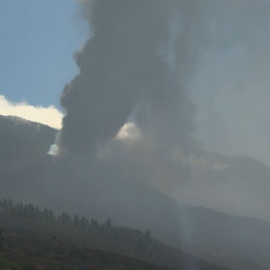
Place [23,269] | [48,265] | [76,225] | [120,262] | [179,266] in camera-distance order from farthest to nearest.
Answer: [76,225] < [179,266] < [120,262] < [48,265] < [23,269]

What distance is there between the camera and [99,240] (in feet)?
577

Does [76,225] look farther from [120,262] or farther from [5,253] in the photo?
[5,253]

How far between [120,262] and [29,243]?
69.9ft

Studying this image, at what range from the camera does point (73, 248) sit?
11675cm

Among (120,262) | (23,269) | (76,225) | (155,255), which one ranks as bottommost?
(23,269)

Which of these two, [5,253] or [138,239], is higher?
[138,239]

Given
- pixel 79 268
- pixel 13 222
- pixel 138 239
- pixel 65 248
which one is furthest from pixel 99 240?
pixel 79 268

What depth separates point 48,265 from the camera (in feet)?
292

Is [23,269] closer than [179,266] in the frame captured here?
Yes

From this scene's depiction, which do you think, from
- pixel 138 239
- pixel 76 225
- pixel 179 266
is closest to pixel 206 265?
pixel 179 266

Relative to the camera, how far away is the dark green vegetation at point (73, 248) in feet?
313

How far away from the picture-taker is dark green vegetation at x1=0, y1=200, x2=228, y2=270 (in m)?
95.4

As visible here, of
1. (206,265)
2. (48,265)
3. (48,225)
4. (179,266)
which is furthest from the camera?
(48,225)

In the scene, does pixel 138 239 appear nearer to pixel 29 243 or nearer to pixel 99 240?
pixel 99 240
